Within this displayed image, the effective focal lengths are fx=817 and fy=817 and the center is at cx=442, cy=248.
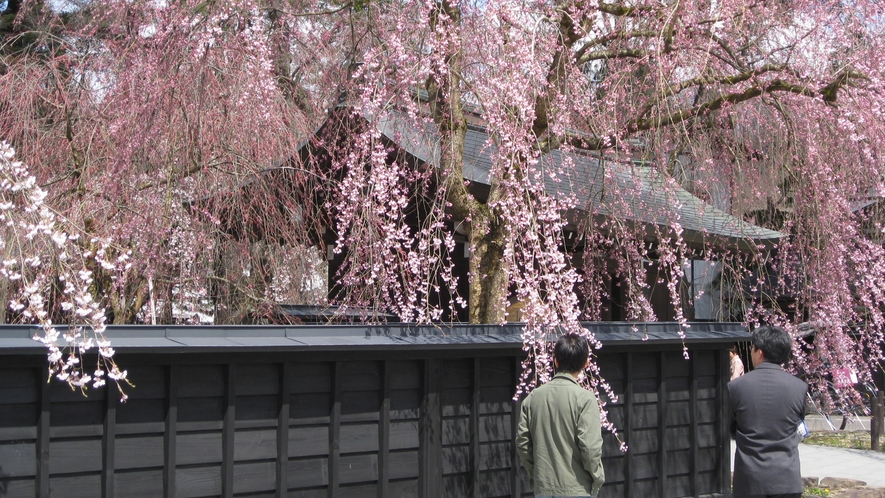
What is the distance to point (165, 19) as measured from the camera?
6.88 m

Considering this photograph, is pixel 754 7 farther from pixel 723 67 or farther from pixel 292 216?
pixel 292 216

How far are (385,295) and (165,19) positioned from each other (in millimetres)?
3127

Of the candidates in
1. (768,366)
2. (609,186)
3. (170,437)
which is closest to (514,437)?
(768,366)

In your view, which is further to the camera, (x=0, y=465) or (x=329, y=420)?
(x=329, y=420)

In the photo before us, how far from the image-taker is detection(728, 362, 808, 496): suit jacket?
13.9 ft

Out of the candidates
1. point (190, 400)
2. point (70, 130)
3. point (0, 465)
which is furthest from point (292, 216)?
point (0, 465)

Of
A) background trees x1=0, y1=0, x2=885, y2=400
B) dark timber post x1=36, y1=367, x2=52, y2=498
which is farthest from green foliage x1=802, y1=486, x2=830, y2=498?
dark timber post x1=36, y1=367, x2=52, y2=498

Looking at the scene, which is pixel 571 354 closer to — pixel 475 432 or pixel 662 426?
pixel 475 432

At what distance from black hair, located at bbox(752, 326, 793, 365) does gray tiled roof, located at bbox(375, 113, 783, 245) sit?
2279 millimetres

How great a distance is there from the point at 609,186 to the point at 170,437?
5.32 meters

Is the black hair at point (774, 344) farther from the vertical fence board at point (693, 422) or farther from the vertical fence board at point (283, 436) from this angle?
the vertical fence board at point (283, 436)

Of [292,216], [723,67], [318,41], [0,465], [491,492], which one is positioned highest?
[318,41]

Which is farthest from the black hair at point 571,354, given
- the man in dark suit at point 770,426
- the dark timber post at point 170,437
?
the dark timber post at point 170,437

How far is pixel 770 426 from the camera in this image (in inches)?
168
